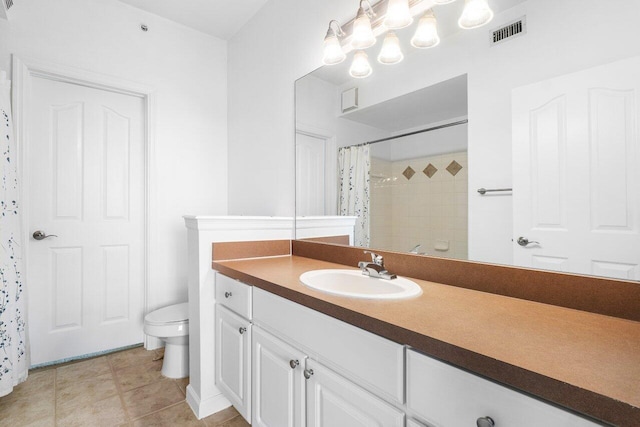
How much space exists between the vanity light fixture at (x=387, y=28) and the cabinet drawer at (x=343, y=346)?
1181mm

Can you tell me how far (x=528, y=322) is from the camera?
792mm

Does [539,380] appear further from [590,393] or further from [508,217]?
[508,217]

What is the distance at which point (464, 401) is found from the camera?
0.64 metres

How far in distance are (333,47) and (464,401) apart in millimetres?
1690

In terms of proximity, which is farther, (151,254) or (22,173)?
(151,254)

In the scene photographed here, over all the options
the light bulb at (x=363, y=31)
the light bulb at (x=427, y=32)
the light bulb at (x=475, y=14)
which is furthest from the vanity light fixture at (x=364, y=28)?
the light bulb at (x=475, y=14)

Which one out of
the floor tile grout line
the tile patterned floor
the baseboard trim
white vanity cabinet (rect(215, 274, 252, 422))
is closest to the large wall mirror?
white vanity cabinet (rect(215, 274, 252, 422))

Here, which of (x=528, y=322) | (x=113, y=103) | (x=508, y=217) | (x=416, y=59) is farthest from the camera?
(x=113, y=103)

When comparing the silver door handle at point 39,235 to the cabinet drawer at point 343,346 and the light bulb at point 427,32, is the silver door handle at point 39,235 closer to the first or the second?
the cabinet drawer at point 343,346

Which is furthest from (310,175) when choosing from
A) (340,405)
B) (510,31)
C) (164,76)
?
(164,76)

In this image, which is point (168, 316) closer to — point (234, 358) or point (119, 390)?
point (119, 390)

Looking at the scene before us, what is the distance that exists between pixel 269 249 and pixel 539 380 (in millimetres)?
1592

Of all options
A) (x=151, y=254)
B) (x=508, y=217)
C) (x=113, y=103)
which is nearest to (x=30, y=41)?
(x=113, y=103)

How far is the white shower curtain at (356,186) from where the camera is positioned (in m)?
1.63
